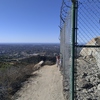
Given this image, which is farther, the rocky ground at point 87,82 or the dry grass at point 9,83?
the dry grass at point 9,83

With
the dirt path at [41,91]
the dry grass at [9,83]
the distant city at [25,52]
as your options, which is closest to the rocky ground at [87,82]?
the dirt path at [41,91]

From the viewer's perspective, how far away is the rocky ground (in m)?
6.42

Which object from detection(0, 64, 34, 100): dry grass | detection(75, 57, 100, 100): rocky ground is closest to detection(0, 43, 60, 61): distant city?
detection(0, 64, 34, 100): dry grass

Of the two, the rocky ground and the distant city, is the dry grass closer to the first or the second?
the rocky ground

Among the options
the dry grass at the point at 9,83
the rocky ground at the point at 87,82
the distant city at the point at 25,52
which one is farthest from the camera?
the distant city at the point at 25,52

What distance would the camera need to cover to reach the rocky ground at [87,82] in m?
6.42

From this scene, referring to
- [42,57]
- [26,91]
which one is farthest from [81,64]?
[42,57]

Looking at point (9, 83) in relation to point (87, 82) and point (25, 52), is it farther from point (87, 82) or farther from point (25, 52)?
point (25, 52)

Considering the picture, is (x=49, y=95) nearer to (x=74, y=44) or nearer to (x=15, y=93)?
(x=15, y=93)

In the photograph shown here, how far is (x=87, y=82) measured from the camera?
776 cm

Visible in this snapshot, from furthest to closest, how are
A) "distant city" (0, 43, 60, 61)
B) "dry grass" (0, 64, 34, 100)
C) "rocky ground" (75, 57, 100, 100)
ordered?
"distant city" (0, 43, 60, 61) < "dry grass" (0, 64, 34, 100) < "rocky ground" (75, 57, 100, 100)

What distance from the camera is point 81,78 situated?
8.05 metres

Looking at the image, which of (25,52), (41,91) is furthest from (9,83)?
(25,52)

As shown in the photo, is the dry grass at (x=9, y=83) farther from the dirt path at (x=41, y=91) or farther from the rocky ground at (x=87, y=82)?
the rocky ground at (x=87, y=82)
